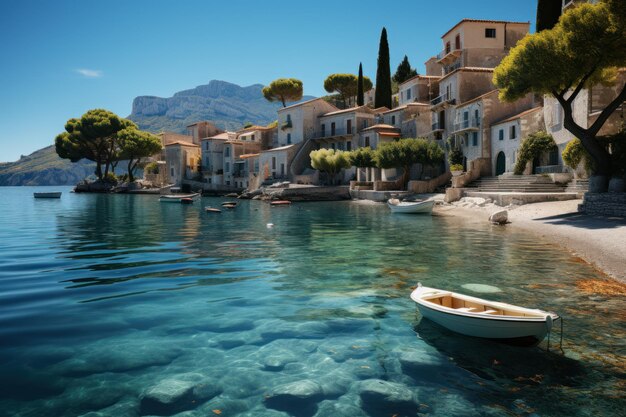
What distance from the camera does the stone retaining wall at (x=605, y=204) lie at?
22047mm

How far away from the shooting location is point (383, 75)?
2662 inches

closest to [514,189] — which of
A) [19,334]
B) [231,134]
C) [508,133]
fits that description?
[508,133]

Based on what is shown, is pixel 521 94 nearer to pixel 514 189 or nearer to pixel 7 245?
pixel 514 189

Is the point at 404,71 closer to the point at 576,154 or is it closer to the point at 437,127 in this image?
the point at 437,127

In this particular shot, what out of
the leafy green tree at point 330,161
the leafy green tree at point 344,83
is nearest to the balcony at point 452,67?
the leafy green tree at point 330,161

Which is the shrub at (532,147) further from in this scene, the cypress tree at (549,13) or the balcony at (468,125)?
the cypress tree at (549,13)

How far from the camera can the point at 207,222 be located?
104ft

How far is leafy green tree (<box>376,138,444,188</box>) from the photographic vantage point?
48.5 meters

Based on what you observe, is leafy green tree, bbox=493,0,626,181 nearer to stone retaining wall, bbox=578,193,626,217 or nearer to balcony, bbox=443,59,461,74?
stone retaining wall, bbox=578,193,626,217

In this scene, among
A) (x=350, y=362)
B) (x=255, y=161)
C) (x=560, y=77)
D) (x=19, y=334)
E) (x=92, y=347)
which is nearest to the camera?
(x=350, y=362)

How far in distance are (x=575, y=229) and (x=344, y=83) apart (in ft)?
228

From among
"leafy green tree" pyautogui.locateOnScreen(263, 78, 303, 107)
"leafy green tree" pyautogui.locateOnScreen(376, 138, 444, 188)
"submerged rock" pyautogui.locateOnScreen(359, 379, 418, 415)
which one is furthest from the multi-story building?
"leafy green tree" pyautogui.locateOnScreen(263, 78, 303, 107)

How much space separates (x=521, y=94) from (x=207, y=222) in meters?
22.6

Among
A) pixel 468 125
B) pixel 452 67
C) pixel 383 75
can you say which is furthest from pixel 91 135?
pixel 468 125
